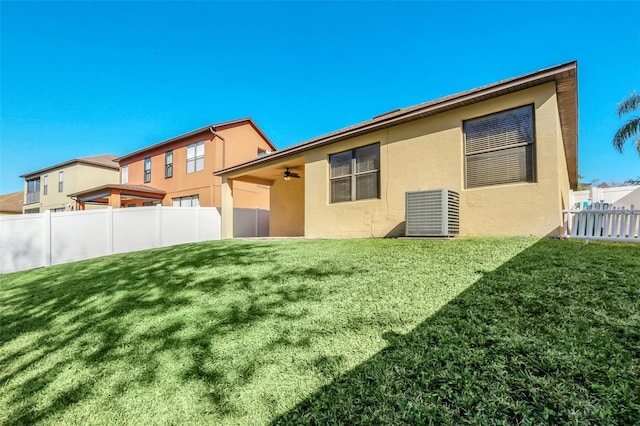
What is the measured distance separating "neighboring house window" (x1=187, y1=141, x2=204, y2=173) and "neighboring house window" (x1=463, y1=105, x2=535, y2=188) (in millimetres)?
15527

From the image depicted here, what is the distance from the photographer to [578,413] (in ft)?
5.71

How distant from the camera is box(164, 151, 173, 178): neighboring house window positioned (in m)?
19.6

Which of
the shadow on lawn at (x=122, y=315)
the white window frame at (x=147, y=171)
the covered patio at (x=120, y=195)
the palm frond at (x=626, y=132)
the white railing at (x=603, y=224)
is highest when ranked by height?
the palm frond at (x=626, y=132)

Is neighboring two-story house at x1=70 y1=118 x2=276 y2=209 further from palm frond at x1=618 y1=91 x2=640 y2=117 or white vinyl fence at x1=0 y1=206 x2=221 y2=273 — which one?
palm frond at x1=618 y1=91 x2=640 y2=117

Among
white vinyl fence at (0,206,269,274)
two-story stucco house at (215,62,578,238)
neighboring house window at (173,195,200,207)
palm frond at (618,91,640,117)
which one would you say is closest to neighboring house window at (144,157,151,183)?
neighboring house window at (173,195,200,207)

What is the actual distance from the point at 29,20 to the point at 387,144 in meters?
14.2

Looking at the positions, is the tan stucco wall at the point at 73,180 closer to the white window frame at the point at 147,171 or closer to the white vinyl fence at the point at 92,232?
the white window frame at the point at 147,171

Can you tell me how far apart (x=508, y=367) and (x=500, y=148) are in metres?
5.59

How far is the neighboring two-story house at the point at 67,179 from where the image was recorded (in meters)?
24.6

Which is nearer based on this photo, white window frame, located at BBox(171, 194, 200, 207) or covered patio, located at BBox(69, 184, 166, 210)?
covered patio, located at BBox(69, 184, 166, 210)

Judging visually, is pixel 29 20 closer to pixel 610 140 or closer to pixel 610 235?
pixel 610 235

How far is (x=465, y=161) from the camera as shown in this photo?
6.91m

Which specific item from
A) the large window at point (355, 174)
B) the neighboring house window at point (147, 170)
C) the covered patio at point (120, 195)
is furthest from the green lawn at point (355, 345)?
the neighboring house window at point (147, 170)

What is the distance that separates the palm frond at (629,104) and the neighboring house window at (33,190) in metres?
45.2
